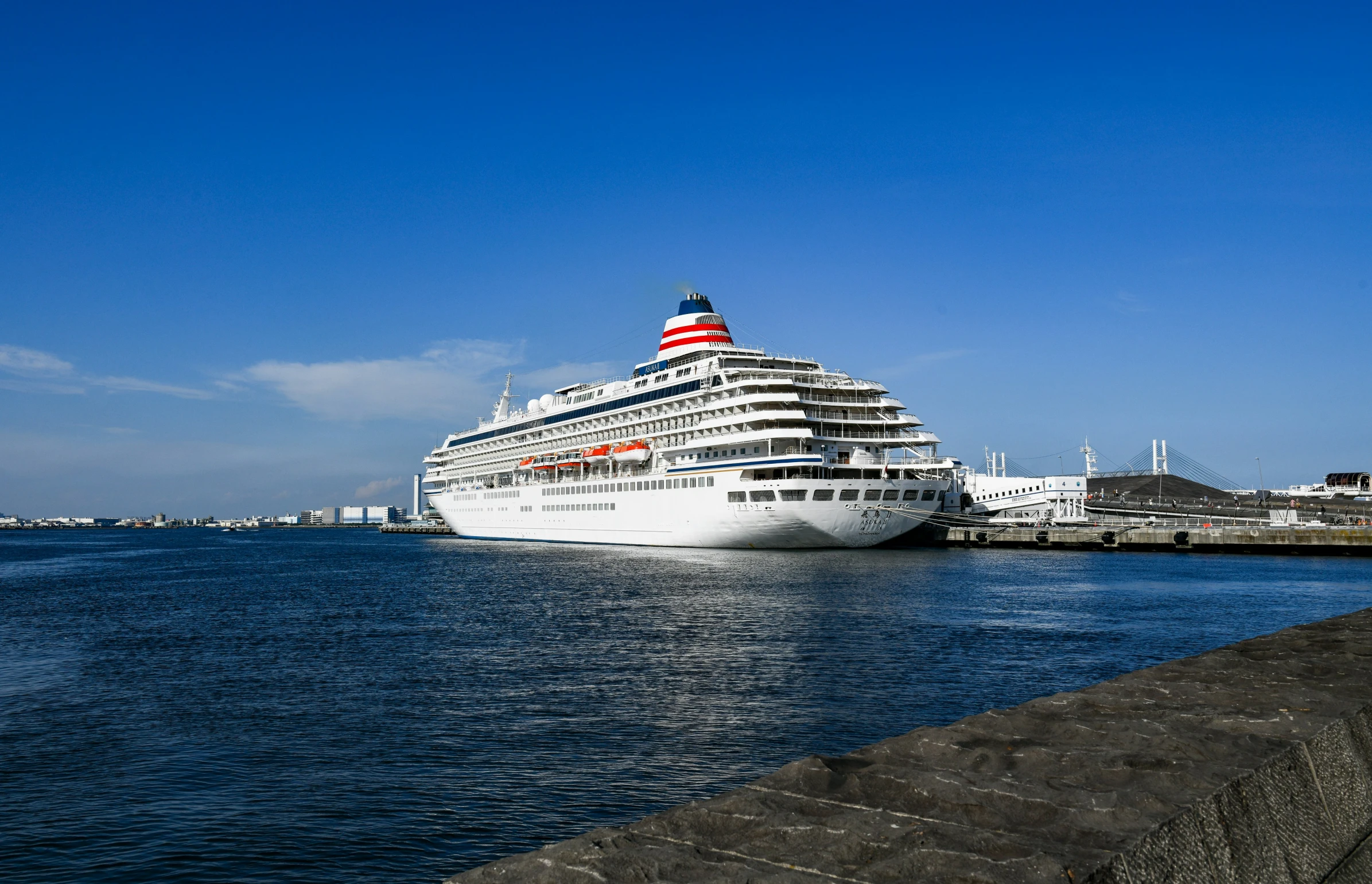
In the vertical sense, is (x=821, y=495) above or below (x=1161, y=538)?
above

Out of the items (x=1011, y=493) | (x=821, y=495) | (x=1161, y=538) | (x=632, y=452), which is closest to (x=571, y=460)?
(x=632, y=452)

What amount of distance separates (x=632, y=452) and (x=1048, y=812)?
229ft

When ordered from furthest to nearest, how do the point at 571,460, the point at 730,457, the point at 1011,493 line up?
the point at 1011,493 < the point at 571,460 < the point at 730,457

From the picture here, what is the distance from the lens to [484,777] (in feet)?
43.0

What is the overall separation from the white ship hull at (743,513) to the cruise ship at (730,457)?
106 millimetres

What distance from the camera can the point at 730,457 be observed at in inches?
2601

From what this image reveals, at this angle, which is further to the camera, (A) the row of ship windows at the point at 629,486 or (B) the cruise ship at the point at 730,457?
(A) the row of ship windows at the point at 629,486

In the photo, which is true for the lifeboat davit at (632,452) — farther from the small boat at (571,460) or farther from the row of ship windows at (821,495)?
the row of ship windows at (821,495)

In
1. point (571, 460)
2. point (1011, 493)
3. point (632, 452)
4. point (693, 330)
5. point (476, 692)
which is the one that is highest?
point (693, 330)

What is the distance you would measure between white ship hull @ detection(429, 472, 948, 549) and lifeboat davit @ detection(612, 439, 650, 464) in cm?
203

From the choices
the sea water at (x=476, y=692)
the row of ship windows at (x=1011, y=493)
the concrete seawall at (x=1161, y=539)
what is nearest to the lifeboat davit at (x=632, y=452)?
the concrete seawall at (x=1161, y=539)

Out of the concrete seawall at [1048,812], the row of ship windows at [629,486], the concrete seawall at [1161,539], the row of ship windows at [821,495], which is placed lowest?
the concrete seawall at [1161,539]

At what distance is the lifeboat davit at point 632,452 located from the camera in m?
74.2

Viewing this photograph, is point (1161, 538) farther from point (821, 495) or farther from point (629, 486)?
point (629, 486)
